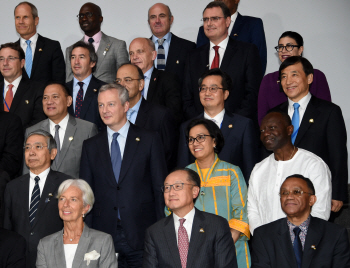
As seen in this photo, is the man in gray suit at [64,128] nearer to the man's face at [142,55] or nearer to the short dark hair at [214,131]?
the man's face at [142,55]

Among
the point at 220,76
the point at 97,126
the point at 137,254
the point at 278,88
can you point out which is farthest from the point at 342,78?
the point at 137,254

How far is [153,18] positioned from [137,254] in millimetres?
2876

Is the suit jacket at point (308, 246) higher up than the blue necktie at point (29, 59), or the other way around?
the blue necktie at point (29, 59)

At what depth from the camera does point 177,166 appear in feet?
15.0

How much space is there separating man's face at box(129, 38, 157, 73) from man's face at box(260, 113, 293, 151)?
168cm

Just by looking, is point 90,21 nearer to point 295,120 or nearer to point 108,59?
point 108,59

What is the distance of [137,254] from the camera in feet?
13.9

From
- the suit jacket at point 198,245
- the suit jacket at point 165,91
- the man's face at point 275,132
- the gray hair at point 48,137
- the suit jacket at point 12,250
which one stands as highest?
the suit jacket at point 165,91

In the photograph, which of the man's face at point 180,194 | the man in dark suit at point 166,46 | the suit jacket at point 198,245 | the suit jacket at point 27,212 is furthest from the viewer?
the man in dark suit at point 166,46

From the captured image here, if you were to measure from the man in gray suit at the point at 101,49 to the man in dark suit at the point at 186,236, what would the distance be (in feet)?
7.94

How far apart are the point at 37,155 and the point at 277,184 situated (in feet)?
6.10

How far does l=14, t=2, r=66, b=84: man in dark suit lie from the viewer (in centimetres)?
608

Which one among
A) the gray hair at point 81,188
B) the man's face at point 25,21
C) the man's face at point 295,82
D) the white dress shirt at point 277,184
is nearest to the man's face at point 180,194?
the white dress shirt at point 277,184

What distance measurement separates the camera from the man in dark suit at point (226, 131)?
4520mm
